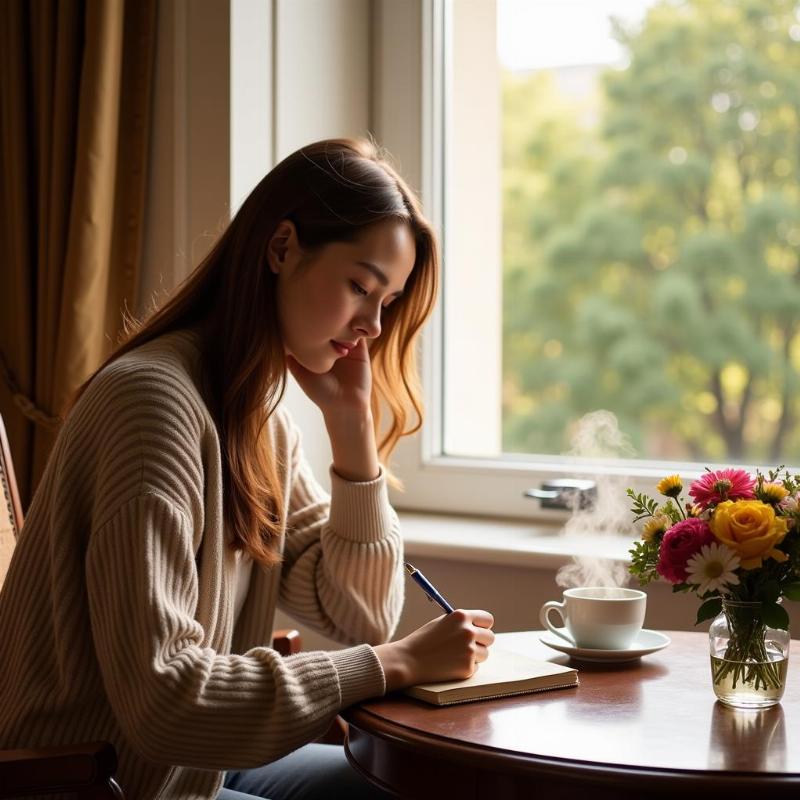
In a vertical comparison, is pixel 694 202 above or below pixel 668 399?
above

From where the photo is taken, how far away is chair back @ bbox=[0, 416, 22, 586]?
68.0 inches

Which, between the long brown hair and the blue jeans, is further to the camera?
the blue jeans

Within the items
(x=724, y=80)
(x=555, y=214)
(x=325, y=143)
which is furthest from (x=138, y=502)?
(x=555, y=214)

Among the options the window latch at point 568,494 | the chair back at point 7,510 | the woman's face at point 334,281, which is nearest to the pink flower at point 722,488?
the woman's face at point 334,281

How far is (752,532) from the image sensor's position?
43.9 inches

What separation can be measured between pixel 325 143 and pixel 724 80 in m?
5.81

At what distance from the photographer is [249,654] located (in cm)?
125

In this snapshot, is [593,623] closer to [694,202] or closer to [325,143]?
[325,143]

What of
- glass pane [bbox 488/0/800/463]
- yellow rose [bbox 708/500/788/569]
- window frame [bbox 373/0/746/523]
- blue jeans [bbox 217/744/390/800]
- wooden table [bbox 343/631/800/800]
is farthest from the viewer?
glass pane [bbox 488/0/800/463]

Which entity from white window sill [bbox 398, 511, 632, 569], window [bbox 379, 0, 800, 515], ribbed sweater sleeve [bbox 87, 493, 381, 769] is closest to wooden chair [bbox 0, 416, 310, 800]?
ribbed sweater sleeve [bbox 87, 493, 381, 769]

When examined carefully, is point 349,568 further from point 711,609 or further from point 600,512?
point 600,512

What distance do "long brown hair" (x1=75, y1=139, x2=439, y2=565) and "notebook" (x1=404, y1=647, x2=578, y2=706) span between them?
329mm

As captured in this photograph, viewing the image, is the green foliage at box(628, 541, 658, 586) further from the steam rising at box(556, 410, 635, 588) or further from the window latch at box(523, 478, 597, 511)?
the window latch at box(523, 478, 597, 511)

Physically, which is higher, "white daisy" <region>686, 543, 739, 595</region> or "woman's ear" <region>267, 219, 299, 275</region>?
"woman's ear" <region>267, 219, 299, 275</region>
